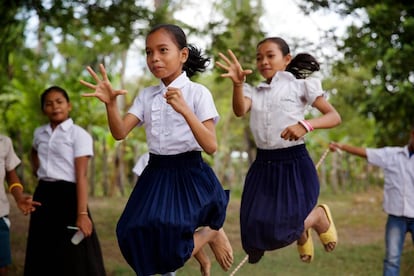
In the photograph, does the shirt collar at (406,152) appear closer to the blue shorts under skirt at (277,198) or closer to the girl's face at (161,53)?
the blue shorts under skirt at (277,198)

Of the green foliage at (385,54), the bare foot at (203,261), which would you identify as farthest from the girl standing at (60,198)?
the green foliage at (385,54)

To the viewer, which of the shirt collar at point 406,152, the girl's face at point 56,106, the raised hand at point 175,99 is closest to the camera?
the raised hand at point 175,99

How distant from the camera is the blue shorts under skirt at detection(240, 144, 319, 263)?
409 cm

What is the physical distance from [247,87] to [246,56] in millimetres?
3697

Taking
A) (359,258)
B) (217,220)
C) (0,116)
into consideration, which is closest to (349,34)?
(359,258)

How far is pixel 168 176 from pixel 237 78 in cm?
68

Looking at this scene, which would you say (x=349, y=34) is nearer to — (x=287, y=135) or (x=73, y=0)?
(x=73, y=0)

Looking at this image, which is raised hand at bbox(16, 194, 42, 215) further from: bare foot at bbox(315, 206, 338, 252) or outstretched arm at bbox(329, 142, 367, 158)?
outstretched arm at bbox(329, 142, 367, 158)

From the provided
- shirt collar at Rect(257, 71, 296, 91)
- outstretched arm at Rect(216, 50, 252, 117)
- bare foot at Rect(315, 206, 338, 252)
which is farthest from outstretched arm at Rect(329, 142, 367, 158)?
outstretched arm at Rect(216, 50, 252, 117)

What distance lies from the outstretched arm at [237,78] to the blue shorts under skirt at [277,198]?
1.40ft

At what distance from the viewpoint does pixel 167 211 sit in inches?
127

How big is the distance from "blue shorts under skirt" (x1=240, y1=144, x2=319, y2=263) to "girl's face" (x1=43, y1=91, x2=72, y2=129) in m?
1.37

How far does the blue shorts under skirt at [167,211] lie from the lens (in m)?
3.24

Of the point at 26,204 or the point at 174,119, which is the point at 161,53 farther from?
the point at 26,204
